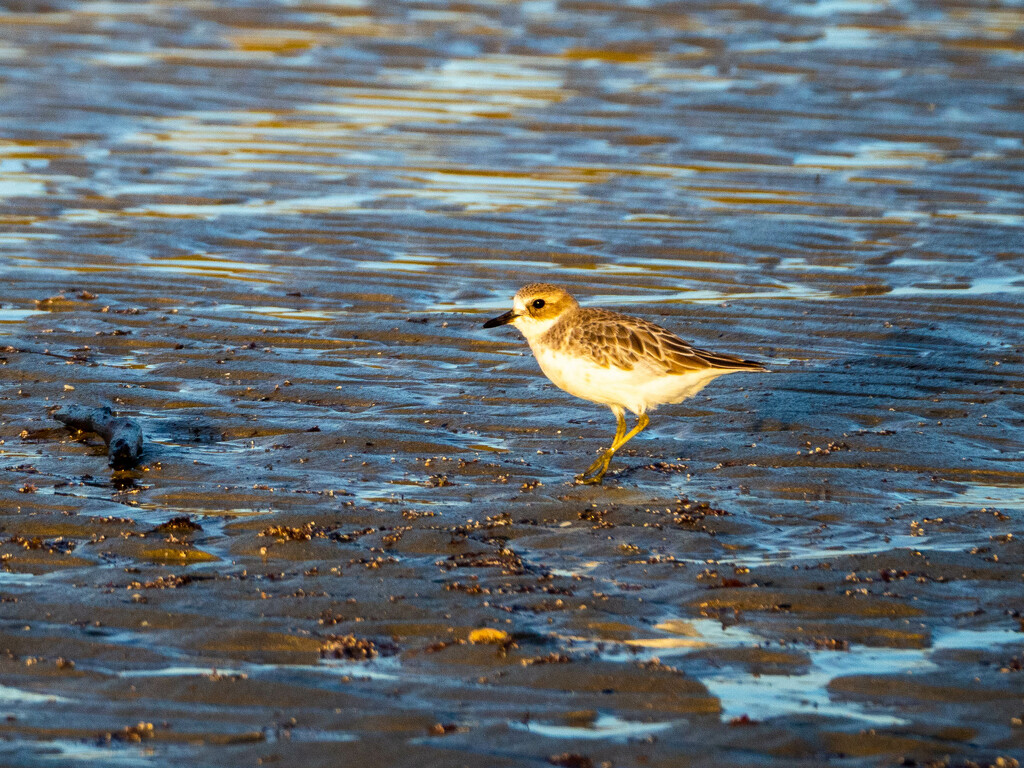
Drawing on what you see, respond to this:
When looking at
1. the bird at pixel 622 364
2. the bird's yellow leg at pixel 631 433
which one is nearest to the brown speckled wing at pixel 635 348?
the bird at pixel 622 364

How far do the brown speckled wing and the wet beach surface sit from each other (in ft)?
1.77

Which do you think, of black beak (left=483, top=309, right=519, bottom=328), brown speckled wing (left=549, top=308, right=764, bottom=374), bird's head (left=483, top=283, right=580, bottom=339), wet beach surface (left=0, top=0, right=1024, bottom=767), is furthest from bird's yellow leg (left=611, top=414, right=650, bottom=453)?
black beak (left=483, top=309, right=519, bottom=328)

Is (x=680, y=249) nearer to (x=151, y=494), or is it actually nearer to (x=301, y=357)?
(x=301, y=357)

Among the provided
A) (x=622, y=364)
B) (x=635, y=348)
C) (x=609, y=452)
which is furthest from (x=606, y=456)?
(x=635, y=348)

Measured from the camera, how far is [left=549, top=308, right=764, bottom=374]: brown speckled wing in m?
7.86

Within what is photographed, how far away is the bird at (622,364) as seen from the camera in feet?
25.7

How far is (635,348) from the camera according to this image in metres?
7.88

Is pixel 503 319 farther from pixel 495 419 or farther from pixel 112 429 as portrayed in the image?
pixel 112 429

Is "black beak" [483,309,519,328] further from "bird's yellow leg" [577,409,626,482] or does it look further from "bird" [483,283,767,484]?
"bird's yellow leg" [577,409,626,482]

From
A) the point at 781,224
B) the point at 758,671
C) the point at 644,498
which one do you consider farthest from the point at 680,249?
the point at 758,671

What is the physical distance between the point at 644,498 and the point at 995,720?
2658 millimetres

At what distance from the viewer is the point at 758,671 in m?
5.37

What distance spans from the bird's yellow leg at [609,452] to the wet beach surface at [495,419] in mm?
132

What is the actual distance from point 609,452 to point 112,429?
8.65ft
